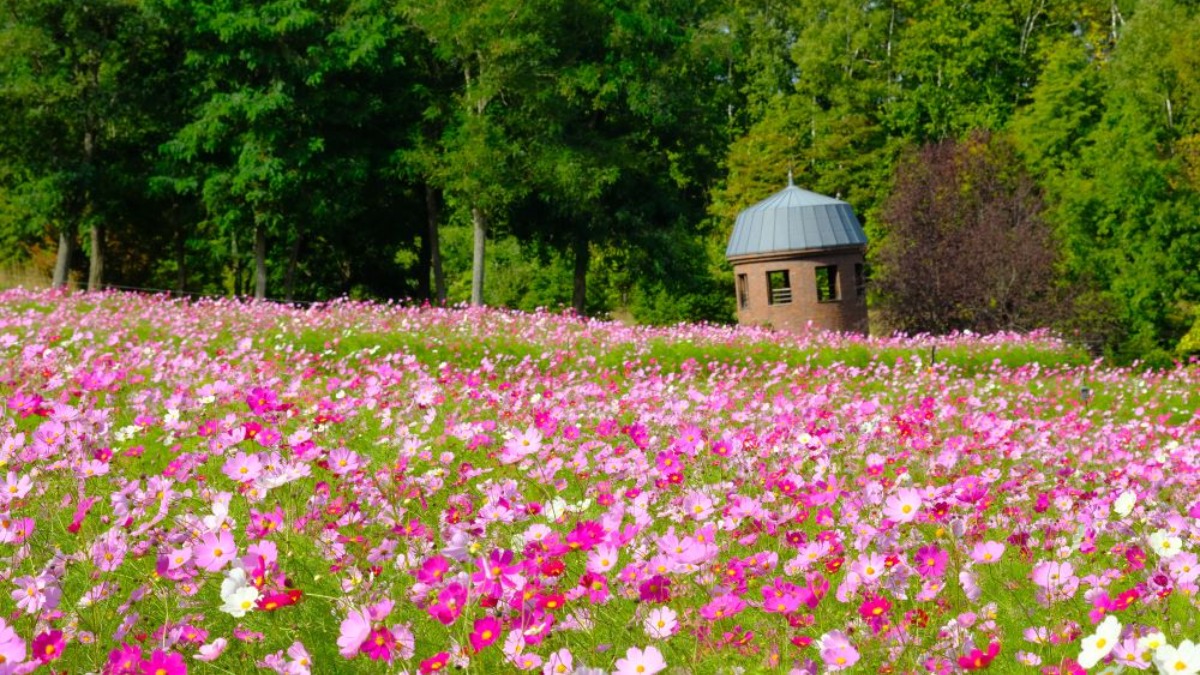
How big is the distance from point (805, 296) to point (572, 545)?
2558 centimetres

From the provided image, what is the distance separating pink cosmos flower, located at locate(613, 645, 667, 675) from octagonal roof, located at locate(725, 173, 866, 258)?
25854 mm

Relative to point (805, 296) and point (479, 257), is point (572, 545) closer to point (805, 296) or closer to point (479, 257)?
point (805, 296)

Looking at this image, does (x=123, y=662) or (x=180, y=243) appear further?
(x=180, y=243)

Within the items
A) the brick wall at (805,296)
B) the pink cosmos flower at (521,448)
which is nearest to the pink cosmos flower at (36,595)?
the pink cosmos flower at (521,448)

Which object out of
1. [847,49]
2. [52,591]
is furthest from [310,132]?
[52,591]

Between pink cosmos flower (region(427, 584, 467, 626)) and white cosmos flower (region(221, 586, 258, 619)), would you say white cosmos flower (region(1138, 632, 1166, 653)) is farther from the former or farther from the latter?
white cosmos flower (region(221, 586, 258, 619))

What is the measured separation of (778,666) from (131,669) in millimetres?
1424

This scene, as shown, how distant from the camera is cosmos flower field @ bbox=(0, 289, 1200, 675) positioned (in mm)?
2412

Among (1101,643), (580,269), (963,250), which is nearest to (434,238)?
(580,269)

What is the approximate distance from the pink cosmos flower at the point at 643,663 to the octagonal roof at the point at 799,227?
84.8 feet

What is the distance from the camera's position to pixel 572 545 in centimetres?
248

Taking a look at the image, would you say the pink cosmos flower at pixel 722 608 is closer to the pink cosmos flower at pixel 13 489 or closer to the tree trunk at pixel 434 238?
the pink cosmos flower at pixel 13 489

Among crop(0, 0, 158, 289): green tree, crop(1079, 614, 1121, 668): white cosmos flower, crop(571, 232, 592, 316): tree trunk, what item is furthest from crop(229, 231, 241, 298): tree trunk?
crop(1079, 614, 1121, 668): white cosmos flower

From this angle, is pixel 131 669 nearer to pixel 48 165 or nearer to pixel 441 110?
pixel 441 110
